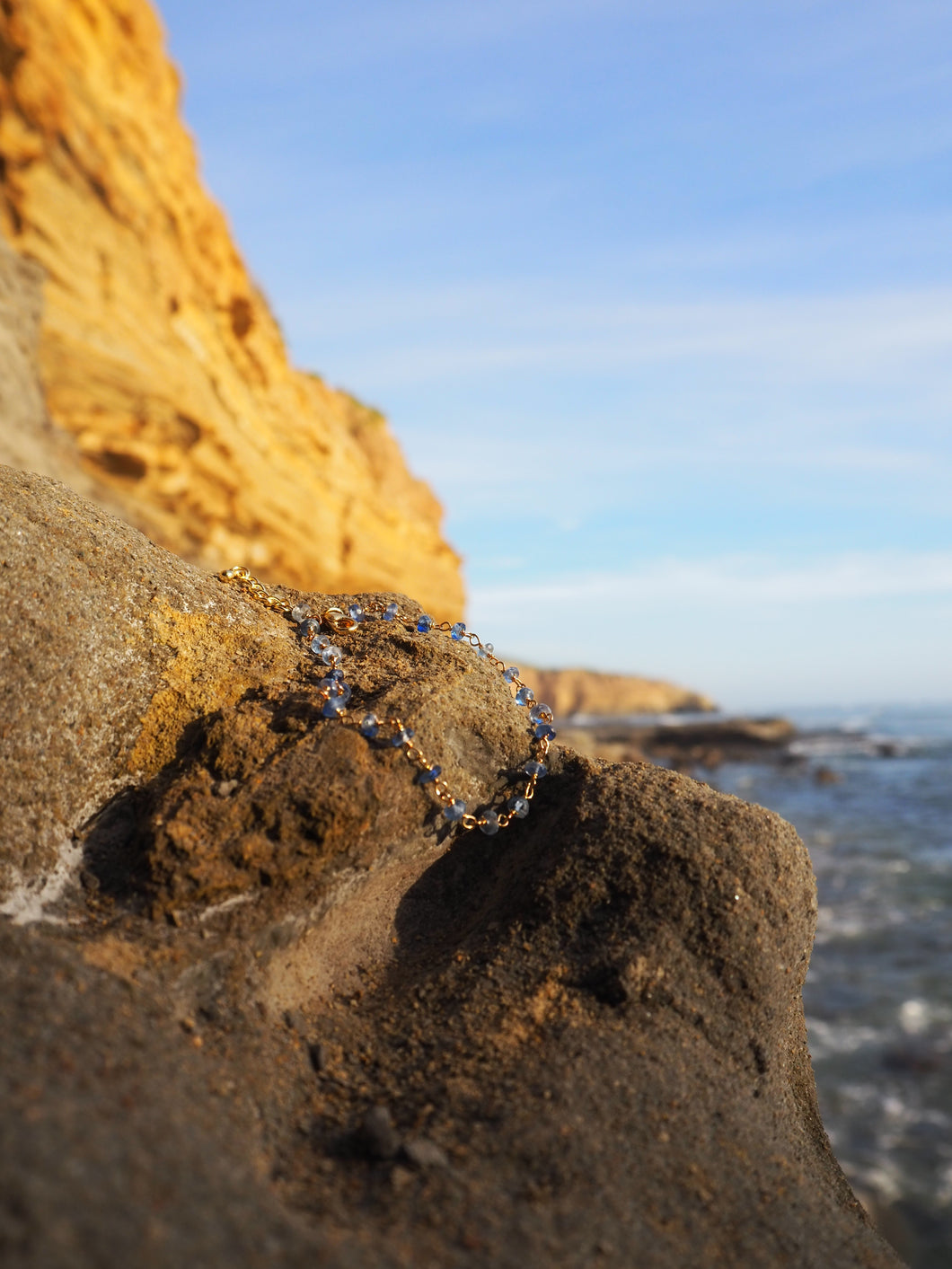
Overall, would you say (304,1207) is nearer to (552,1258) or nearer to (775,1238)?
(552,1258)

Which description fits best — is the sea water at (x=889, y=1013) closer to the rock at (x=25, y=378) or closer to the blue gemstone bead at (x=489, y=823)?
the blue gemstone bead at (x=489, y=823)

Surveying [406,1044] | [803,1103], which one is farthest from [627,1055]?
[803,1103]

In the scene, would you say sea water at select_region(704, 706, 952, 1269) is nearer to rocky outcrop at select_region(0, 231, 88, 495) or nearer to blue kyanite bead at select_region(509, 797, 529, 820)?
blue kyanite bead at select_region(509, 797, 529, 820)

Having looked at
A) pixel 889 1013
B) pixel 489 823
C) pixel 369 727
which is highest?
pixel 369 727

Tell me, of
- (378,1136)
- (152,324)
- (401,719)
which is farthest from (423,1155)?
(152,324)

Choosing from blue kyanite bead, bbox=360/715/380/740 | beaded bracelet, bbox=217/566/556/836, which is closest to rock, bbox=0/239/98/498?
beaded bracelet, bbox=217/566/556/836

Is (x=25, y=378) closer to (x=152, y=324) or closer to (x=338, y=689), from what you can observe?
A: (x=152, y=324)

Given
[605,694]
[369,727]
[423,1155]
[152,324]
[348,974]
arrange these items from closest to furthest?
[423,1155] < [348,974] < [369,727] < [152,324] < [605,694]
